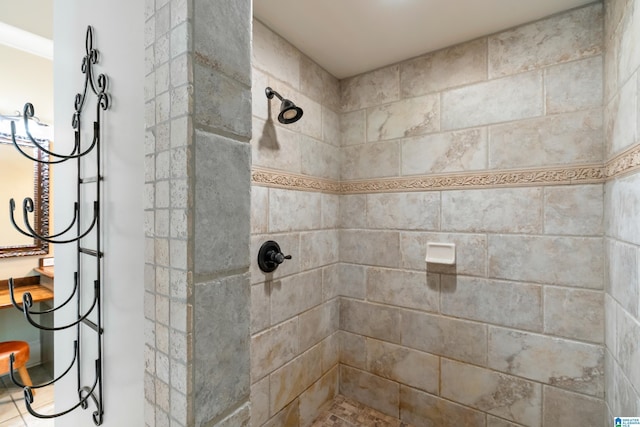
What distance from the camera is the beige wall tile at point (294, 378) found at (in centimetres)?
139

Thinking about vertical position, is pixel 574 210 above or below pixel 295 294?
above

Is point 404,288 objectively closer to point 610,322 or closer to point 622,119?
point 610,322

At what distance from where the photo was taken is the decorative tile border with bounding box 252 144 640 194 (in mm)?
1083

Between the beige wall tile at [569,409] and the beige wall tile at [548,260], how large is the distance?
493mm

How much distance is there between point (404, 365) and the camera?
1.62 metres

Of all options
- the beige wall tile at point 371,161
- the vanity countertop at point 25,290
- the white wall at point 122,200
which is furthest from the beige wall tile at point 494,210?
the vanity countertop at point 25,290

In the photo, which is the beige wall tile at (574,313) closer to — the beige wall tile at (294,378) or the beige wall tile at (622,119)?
the beige wall tile at (622,119)

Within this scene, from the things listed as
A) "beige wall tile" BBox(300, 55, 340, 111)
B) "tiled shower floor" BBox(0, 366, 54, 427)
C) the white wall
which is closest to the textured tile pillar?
the white wall

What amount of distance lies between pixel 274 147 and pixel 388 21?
0.82 meters

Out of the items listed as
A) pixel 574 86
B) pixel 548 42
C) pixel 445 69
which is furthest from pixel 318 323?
pixel 548 42

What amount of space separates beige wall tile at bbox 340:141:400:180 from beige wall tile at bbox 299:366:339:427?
1.30 meters

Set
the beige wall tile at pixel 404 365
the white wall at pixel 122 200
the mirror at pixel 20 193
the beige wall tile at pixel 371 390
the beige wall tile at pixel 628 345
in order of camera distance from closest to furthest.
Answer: the white wall at pixel 122 200 → the beige wall tile at pixel 628 345 → the beige wall tile at pixel 404 365 → the beige wall tile at pixel 371 390 → the mirror at pixel 20 193

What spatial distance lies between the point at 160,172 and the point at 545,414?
1846 millimetres

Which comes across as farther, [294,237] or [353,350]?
[353,350]
